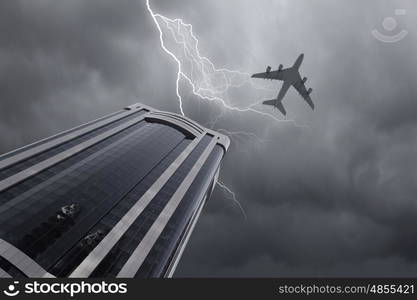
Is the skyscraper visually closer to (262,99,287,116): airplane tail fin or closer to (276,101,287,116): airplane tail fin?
(262,99,287,116): airplane tail fin

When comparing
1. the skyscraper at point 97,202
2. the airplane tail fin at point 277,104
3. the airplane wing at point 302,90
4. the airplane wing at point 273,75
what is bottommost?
the skyscraper at point 97,202

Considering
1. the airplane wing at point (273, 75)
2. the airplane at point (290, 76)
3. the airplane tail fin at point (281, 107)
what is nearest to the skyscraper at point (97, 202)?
the airplane tail fin at point (281, 107)

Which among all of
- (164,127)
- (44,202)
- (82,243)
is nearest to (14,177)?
(44,202)

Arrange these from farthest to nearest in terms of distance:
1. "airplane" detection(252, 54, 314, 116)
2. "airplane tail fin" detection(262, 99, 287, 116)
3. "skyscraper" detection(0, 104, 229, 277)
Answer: "airplane tail fin" detection(262, 99, 287, 116)
"airplane" detection(252, 54, 314, 116)
"skyscraper" detection(0, 104, 229, 277)

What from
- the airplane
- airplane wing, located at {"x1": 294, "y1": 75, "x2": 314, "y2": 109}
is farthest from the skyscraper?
airplane wing, located at {"x1": 294, "y1": 75, "x2": 314, "y2": 109}

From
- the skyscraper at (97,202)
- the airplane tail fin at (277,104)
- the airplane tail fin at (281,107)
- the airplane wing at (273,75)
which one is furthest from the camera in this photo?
the airplane tail fin at (281,107)

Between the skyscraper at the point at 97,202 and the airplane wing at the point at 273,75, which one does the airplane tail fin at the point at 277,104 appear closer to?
the airplane wing at the point at 273,75

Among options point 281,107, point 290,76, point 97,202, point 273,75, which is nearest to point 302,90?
point 290,76

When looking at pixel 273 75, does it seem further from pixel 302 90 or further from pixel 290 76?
pixel 302 90

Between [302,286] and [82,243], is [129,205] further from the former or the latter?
[302,286]

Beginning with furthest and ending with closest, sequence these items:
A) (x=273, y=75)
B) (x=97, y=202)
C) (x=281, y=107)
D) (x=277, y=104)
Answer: (x=281, y=107) < (x=277, y=104) < (x=273, y=75) < (x=97, y=202)
